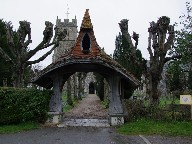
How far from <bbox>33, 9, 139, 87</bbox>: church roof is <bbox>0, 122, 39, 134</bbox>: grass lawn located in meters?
2.82

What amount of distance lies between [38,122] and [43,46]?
251 inches

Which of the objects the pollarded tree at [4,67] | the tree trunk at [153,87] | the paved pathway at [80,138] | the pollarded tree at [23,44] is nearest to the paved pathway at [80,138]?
the paved pathway at [80,138]

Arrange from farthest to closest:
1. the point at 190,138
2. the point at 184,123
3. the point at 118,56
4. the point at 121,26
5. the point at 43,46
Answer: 1. the point at 118,56
2. the point at 43,46
3. the point at 121,26
4. the point at 184,123
5. the point at 190,138

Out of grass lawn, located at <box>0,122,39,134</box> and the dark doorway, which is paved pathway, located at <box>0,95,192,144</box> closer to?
grass lawn, located at <box>0,122,39,134</box>

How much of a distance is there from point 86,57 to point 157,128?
564 centimetres

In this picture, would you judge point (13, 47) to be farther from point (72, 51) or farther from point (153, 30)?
point (153, 30)

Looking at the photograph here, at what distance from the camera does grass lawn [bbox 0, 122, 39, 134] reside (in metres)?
17.3

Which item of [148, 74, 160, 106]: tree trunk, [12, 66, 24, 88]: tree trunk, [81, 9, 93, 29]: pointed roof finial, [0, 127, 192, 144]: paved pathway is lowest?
[0, 127, 192, 144]: paved pathway

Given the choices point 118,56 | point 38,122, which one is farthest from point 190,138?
point 118,56

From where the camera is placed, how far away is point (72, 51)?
2114cm

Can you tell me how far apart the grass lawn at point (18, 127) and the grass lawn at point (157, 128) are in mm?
4522

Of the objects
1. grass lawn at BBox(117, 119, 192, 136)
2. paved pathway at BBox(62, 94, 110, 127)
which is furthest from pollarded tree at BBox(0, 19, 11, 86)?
grass lawn at BBox(117, 119, 192, 136)

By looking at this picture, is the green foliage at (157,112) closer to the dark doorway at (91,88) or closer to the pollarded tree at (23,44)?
the pollarded tree at (23,44)

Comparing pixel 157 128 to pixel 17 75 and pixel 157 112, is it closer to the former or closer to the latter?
pixel 157 112
